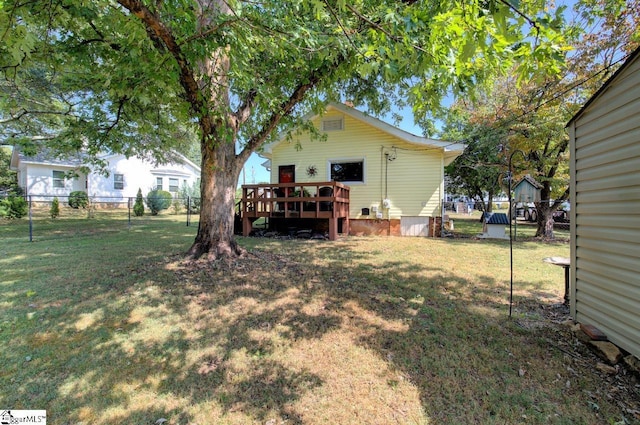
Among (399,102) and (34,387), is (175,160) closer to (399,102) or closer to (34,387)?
(399,102)

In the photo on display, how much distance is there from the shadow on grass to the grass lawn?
0.05 ft

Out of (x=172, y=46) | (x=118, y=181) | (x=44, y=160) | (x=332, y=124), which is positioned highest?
(x=332, y=124)

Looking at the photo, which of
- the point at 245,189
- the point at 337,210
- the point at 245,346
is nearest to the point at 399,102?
the point at 337,210

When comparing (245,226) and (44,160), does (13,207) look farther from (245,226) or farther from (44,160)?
(245,226)

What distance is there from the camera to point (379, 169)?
10789mm

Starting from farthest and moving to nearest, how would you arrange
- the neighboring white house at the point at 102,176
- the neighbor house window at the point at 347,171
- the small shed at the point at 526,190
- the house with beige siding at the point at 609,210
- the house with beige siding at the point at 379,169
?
1. the neighboring white house at the point at 102,176
2. the neighbor house window at the point at 347,171
3. the house with beige siding at the point at 379,169
4. the small shed at the point at 526,190
5. the house with beige siding at the point at 609,210

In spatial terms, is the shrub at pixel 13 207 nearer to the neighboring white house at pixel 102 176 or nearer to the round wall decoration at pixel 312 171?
the neighboring white house at pixel 102 176

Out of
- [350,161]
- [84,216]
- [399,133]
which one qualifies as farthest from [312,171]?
[84,216]

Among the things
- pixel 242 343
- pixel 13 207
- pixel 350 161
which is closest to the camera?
pixel 242 343

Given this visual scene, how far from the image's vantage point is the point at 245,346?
9.35 feet

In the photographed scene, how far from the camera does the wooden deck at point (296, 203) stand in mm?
9023

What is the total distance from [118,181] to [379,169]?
65.6 feet

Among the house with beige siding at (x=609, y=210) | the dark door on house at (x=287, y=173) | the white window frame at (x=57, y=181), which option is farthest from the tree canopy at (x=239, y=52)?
the white window frame at (x=57, y=181)

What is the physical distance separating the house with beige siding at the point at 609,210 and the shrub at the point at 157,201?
66.9ft
